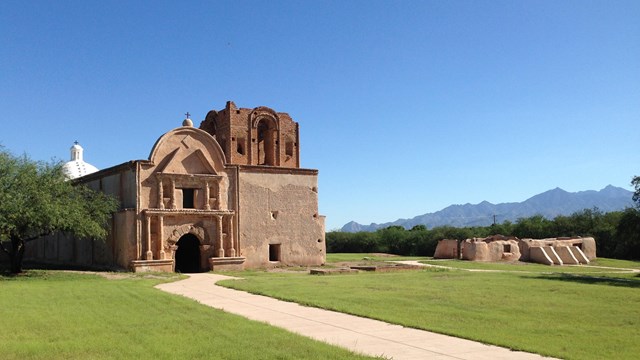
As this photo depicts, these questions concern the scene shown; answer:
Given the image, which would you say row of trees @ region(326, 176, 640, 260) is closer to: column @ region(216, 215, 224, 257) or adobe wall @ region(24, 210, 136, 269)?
column @ region(216, 215, 224, 257)

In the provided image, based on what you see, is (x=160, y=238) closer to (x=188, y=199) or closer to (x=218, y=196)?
(x=188, y=199)

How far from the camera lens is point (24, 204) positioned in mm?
25984

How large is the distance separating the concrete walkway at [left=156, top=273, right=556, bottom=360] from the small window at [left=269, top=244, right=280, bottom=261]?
17.6 metres

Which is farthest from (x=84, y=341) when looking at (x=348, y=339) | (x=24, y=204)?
(x=24, y=204)

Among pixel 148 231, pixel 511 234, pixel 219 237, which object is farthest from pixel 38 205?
pixel 511 234

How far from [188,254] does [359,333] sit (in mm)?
23873

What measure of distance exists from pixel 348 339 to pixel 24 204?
20.0 metres

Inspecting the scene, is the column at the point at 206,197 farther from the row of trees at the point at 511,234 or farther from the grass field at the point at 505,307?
the row of trees at the point at 511,234

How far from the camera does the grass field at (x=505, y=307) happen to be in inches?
406

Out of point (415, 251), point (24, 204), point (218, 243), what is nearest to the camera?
point (24, 204)

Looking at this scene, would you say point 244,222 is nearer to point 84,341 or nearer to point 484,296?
point 484,296

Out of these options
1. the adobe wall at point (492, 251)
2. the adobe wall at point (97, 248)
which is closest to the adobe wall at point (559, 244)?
the adobe wall at point (492, 251)

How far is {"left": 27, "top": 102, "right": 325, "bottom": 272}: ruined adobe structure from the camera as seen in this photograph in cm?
3088

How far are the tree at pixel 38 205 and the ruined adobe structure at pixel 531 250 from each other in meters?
24.5
